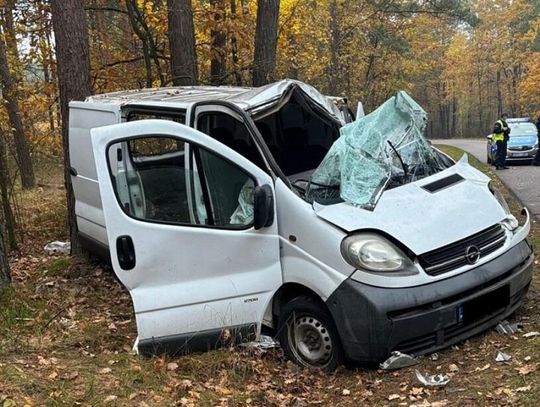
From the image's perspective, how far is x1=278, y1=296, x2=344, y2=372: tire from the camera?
420 cm

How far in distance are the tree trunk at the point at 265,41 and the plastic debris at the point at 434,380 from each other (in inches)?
273

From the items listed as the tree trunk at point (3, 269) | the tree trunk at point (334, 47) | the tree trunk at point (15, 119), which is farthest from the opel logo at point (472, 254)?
the tree trunk at point (334, 47)

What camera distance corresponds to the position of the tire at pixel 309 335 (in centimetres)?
420

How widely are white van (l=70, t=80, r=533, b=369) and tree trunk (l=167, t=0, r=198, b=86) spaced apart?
4.68 meters

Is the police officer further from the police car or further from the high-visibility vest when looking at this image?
the police car

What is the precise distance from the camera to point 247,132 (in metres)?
4.80

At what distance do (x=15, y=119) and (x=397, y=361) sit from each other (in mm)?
11779

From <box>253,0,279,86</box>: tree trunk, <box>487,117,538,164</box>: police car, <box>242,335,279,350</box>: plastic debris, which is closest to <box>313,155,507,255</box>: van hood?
<box>242,335,279,350</box>: plastic debris

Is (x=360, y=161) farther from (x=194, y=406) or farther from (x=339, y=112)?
(x=194, y=406)

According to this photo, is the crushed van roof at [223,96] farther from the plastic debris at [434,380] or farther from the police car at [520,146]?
the police car at [520,146]

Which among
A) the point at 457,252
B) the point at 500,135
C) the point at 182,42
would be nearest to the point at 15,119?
the point at 182,42

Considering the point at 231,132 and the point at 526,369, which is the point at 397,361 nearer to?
the point at 526,369

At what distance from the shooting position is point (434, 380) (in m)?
3.92

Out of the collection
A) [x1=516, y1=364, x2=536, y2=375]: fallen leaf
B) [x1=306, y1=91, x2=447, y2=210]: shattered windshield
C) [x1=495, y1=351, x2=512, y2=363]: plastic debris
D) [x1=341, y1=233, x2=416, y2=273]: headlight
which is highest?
[x1=306, y1=91, x2=447, y2=210]: shattered windshield
